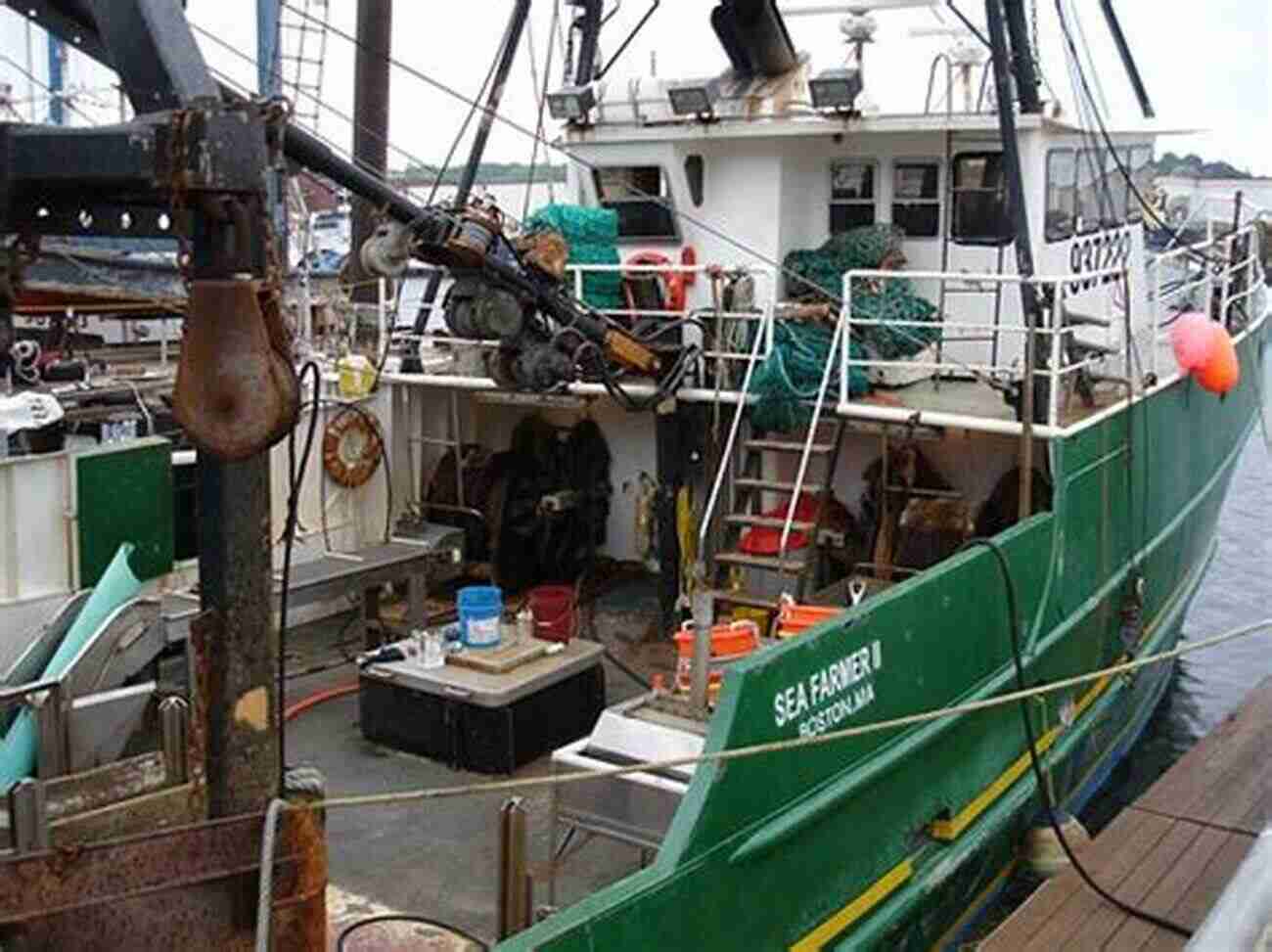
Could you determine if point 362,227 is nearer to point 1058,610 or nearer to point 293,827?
point 1058,610

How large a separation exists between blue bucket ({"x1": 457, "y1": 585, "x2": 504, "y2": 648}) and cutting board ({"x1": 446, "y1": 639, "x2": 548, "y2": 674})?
0.05 meters

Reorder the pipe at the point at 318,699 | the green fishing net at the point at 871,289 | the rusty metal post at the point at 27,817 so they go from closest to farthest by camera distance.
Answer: the rusty metal post at the point at 27,817 < the pipe at the point at 318,699 < the green fishing net at the point at 871,289

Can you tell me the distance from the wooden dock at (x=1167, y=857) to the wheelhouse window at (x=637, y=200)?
498 cm

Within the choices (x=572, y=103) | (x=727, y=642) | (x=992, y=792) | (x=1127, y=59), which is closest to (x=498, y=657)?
(x=727, y=642)

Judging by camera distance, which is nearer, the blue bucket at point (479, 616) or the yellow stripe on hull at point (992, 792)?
the yellow stripe on hull at point (992, 792)

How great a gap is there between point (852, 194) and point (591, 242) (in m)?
1.92

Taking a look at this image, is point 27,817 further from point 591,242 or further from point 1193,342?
point 1193,342

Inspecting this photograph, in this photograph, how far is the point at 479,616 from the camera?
7.44 m

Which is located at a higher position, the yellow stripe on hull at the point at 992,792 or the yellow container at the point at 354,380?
the yellow container at the point at 354,380

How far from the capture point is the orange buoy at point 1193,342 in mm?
9219

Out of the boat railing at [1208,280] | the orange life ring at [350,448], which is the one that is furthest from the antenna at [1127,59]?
the orange life ring at [350,448]

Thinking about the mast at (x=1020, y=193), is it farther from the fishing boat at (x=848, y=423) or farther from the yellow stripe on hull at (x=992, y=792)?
the yellow stripe on hull at (x=992, y=792)

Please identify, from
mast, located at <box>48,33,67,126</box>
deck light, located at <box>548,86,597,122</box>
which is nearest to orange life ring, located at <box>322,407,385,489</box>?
deck light, located at <box>548,86,597,122</box>

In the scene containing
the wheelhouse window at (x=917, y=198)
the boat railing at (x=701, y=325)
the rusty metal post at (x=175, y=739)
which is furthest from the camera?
the wheelhouse window at (x=917, y=198)
